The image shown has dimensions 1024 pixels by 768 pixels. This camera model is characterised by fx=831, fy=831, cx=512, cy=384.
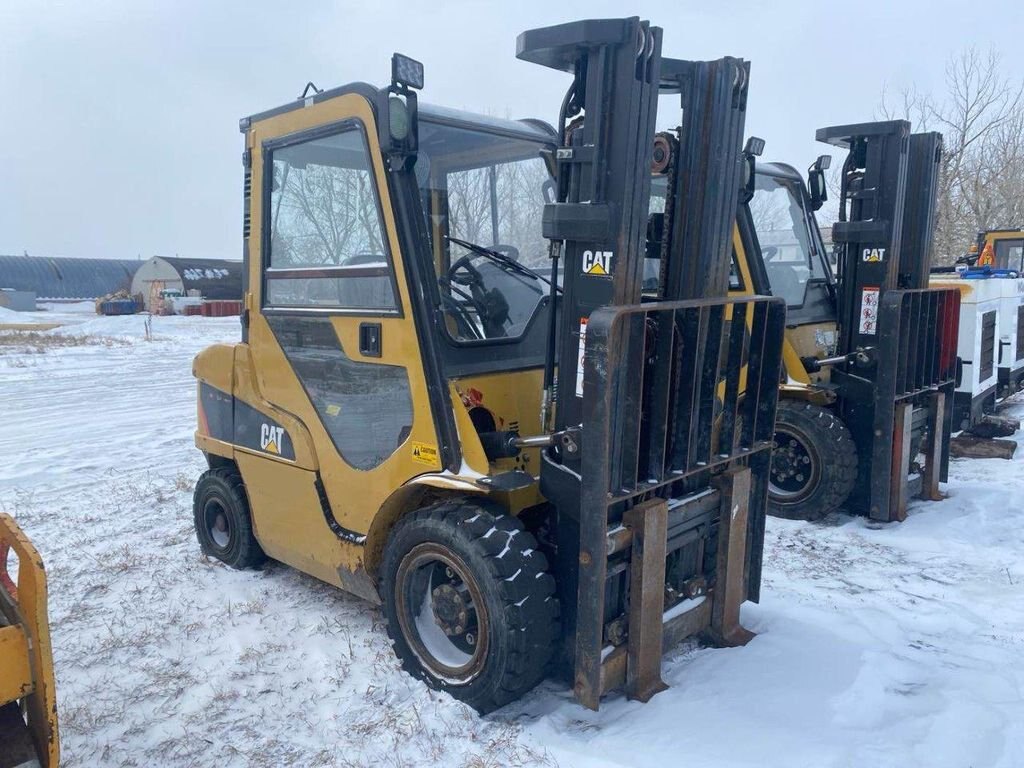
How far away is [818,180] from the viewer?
6723 millimetres

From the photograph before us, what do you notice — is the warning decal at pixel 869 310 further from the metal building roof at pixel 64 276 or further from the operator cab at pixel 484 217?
the metal building roof at pixel 64 276

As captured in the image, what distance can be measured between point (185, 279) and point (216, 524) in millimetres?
42394

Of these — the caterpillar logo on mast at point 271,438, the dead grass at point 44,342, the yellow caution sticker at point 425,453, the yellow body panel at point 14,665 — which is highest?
the yellow caution sticker at point 425,453

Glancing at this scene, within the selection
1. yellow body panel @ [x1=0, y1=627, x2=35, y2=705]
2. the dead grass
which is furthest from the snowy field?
the dead grass

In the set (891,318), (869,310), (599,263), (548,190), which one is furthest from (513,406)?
(869,310)

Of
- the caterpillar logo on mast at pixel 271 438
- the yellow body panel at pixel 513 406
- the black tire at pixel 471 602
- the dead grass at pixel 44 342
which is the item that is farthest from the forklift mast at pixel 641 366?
the dead grass at pixel 44 342

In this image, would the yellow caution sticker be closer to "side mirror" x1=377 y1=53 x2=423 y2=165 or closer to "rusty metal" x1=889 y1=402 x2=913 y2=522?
"side mirror" x1=377 y1=53 x2=423 y2=165

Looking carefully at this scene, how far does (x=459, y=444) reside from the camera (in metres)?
3.41

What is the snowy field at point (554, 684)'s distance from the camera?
309cm

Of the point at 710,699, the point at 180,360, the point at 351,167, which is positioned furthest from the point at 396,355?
the point at 180,360

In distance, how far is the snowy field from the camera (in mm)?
3092

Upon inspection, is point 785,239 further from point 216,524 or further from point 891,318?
point 216,524

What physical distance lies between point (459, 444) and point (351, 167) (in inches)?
52.9

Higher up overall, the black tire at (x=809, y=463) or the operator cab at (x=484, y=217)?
the operator cab at (x=484, y=217)
